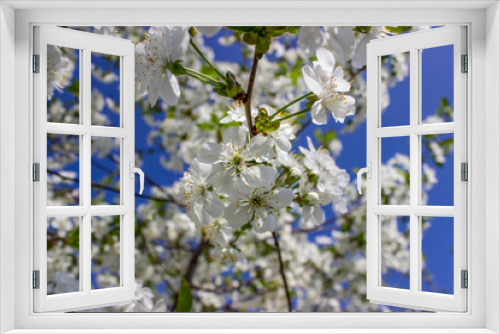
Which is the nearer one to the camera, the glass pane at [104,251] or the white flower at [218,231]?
the white flower at [218,231]

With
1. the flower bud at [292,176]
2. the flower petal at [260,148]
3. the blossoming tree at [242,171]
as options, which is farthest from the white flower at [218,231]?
the flower petal at [260,148]

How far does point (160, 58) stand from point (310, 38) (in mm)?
611

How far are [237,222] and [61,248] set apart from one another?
4.64ft

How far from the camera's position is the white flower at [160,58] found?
1635mm

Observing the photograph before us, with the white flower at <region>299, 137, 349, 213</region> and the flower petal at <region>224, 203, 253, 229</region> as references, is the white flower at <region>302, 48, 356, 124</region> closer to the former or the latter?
the white flower at <region>299, 137, 349, 213</region>

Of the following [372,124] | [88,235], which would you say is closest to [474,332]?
[372,124]

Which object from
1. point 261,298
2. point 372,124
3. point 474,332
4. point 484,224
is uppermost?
point 372,124

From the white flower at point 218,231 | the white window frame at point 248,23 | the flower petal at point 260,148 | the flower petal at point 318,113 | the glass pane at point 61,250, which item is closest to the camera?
the white window frame at point 248,23

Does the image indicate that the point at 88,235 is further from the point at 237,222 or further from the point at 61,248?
the point at 61,248

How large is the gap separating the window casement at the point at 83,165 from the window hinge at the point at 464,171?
3.39 feet

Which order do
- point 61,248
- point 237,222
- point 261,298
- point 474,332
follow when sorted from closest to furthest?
point 474,332 → point 237,222 → point 61,248 → point 261,298

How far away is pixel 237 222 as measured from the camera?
1.50 metres

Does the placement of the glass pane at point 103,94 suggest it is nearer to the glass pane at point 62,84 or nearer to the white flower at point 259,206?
the glass pane at point 62,84

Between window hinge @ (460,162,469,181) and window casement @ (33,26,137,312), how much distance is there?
1035mm
